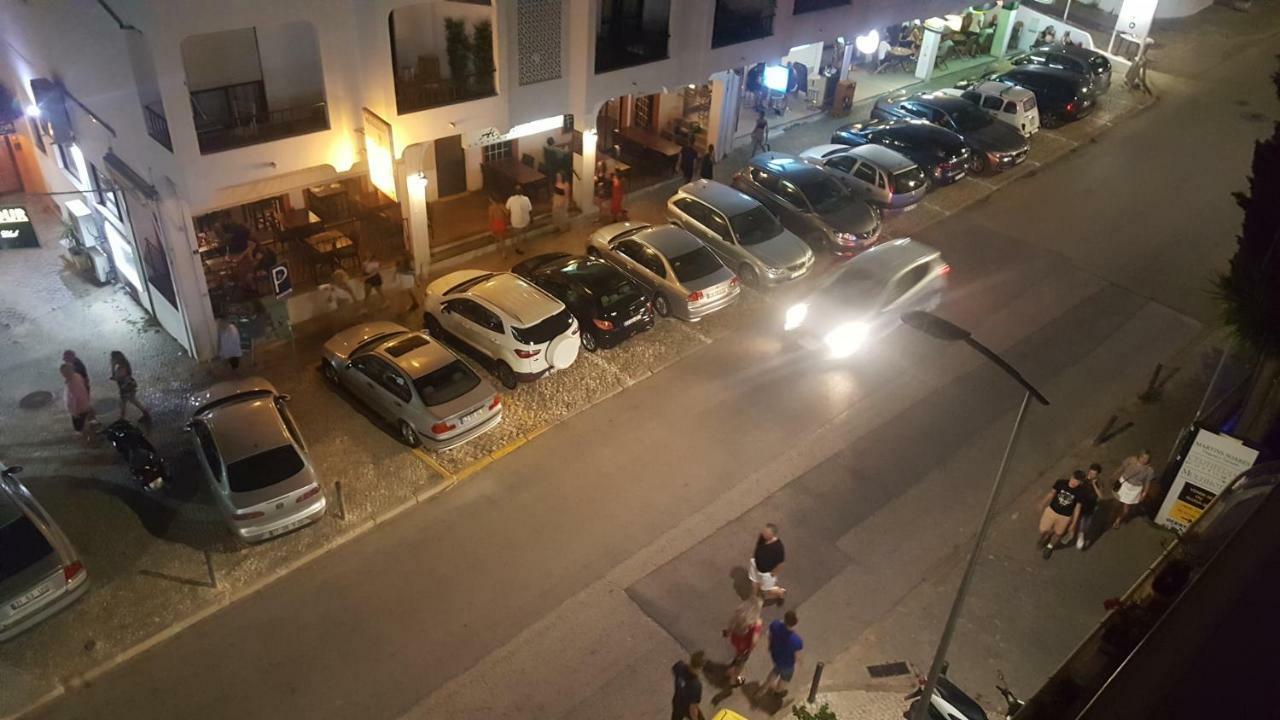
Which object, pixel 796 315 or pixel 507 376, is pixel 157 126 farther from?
pixel 796 315

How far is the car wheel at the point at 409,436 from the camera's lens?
49.4 feet

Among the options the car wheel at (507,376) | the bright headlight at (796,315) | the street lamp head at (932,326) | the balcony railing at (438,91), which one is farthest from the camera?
the bright headlight at (796,315)

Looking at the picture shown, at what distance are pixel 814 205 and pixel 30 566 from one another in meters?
17.0

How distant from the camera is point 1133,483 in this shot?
45.8 feet

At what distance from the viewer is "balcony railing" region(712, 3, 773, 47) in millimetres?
22219

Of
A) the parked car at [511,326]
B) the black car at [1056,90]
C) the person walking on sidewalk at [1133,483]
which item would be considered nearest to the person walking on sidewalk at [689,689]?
the parked car at [511,326]

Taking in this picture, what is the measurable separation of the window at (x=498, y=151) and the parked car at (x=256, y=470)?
1029 cm

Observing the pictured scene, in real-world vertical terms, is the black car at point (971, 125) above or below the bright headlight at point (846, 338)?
above

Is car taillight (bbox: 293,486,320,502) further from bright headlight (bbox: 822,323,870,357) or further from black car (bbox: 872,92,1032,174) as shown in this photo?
black car (bbox: 872,92,1032,174)

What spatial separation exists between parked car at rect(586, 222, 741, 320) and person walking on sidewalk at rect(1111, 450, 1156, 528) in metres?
7.98

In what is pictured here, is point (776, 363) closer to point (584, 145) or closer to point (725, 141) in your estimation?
point (584, 145)

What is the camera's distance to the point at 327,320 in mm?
18016

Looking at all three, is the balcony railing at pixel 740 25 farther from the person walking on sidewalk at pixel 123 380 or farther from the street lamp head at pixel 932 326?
the person walking on sidewalk at pixel 123 380

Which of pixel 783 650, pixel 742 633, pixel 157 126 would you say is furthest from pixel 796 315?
pixel 157 126
